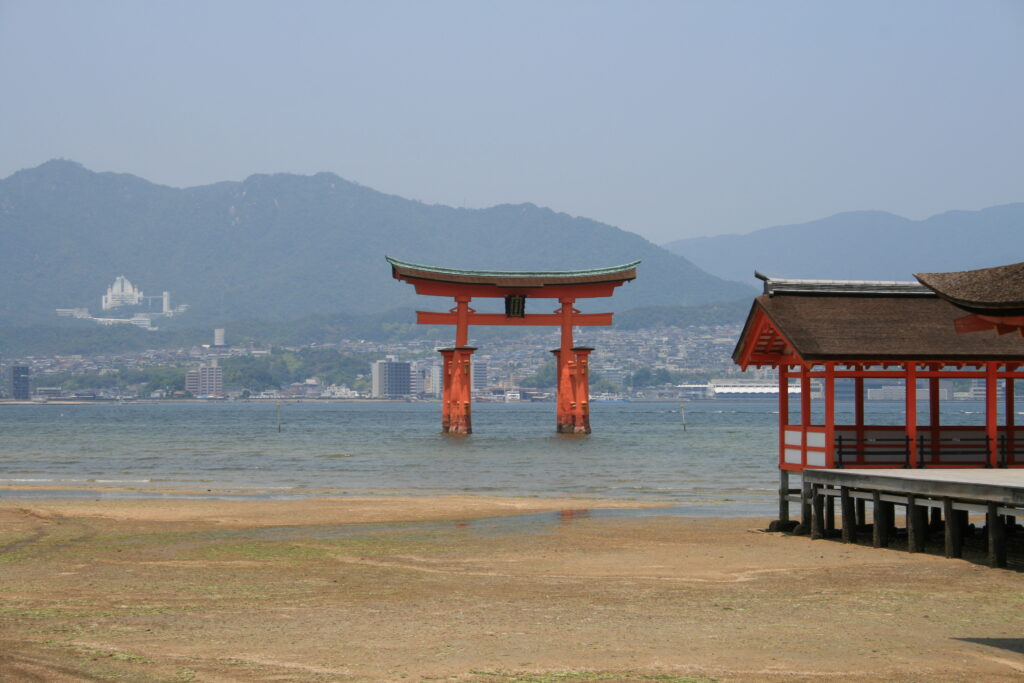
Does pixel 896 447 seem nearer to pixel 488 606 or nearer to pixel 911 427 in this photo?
pixel 911 427

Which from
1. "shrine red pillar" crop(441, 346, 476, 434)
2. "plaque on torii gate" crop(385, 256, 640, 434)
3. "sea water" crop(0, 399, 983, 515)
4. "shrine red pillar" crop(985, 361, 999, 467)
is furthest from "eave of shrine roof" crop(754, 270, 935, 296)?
"shrine red pillar" crop(441, 346, 476, 434)

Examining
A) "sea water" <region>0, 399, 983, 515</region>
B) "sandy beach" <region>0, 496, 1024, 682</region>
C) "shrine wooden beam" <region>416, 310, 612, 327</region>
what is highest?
"shrine wooden beam" <region>416, 310, 612, 327</region>

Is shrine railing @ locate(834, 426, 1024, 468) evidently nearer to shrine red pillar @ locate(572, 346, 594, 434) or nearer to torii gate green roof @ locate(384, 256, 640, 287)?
torii gate green roof @ locate(384, 256, 640, 287)

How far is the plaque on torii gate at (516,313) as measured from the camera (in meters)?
65.2

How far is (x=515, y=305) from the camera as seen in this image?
67.6 m

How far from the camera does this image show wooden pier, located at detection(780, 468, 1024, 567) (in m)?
15.5

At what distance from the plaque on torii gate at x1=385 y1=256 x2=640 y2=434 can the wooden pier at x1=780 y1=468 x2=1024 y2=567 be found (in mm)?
44636

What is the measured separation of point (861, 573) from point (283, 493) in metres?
18.8

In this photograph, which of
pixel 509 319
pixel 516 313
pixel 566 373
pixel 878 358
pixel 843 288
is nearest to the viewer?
pixel 878 358

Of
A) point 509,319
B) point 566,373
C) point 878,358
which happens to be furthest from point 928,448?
point 566,373

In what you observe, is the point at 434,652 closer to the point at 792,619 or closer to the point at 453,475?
the point at 792,619

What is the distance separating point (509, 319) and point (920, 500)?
50.9 m

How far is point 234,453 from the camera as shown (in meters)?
53.9

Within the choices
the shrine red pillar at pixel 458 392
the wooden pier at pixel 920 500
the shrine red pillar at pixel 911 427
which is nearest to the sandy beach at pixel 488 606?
the wooden pier at pixel 920 500
